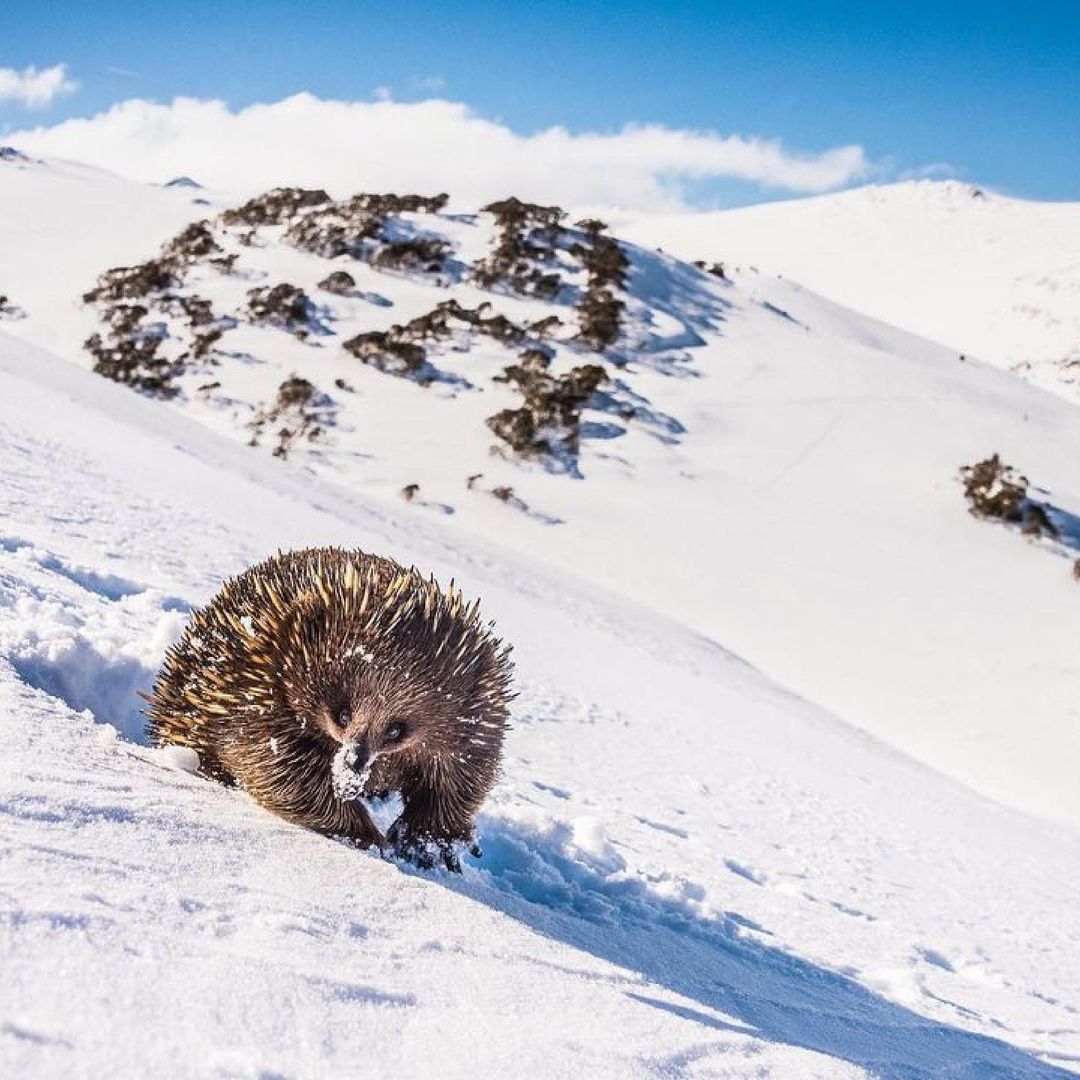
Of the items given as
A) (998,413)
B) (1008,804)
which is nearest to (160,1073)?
(1008,804)

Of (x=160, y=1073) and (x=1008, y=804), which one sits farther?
(x=1008, y=804)

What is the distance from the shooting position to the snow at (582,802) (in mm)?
1948

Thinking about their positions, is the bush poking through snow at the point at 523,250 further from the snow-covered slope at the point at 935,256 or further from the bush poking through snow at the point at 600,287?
the snow-covered slope at the point at 935,256

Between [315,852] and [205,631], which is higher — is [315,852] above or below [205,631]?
below

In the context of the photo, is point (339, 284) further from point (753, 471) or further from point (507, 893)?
point (507, 893)

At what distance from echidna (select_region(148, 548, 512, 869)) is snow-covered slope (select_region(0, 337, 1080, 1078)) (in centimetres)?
12

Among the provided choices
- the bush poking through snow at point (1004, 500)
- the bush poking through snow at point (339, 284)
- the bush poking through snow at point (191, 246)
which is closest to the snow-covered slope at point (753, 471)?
the bush poking through snow at point (339, 284)

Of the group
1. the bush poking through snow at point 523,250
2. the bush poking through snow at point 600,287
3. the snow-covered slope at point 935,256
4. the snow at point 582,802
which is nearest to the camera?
the snow at point 582,802

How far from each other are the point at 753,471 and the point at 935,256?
178ft

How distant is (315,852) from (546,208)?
29.9 metres

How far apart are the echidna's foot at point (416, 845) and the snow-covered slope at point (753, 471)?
968 cm

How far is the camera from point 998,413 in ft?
83.8

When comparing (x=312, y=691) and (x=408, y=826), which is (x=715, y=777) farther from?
(x=312, y=691)

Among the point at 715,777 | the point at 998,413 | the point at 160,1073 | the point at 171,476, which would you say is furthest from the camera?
the point at 998,413
